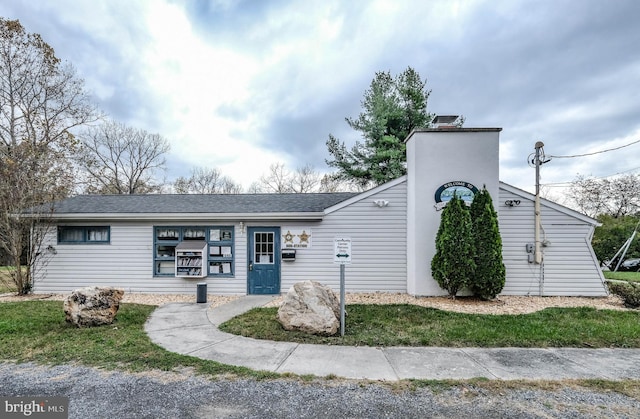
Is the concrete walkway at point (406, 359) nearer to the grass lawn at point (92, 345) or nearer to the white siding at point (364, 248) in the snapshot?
the grass lawn at point (92, 345)

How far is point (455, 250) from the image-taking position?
7.09 meters

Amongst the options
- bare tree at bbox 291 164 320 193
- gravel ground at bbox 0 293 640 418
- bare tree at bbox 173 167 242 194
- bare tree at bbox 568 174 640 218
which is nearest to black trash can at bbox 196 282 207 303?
gravel ground at bbox 0 293 640 418

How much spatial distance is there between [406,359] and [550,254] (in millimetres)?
6514

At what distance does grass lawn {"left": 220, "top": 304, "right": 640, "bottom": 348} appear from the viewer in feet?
15.1

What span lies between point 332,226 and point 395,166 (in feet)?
32.3

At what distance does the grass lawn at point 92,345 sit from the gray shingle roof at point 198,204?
3.29 m

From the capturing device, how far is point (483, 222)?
23.5 ft

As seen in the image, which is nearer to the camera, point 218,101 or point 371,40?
point 371,40

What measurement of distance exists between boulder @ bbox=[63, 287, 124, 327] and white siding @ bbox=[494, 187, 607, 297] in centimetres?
935

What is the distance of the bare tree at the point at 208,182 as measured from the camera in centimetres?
2788

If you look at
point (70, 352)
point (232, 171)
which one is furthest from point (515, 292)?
point (232, 171)

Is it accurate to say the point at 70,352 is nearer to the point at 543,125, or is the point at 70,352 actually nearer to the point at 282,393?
the point at 282,393

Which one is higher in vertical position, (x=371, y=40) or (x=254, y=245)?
(x=371, y=40)

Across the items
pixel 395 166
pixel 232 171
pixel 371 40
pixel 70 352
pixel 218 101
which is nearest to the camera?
pixel 70 352
